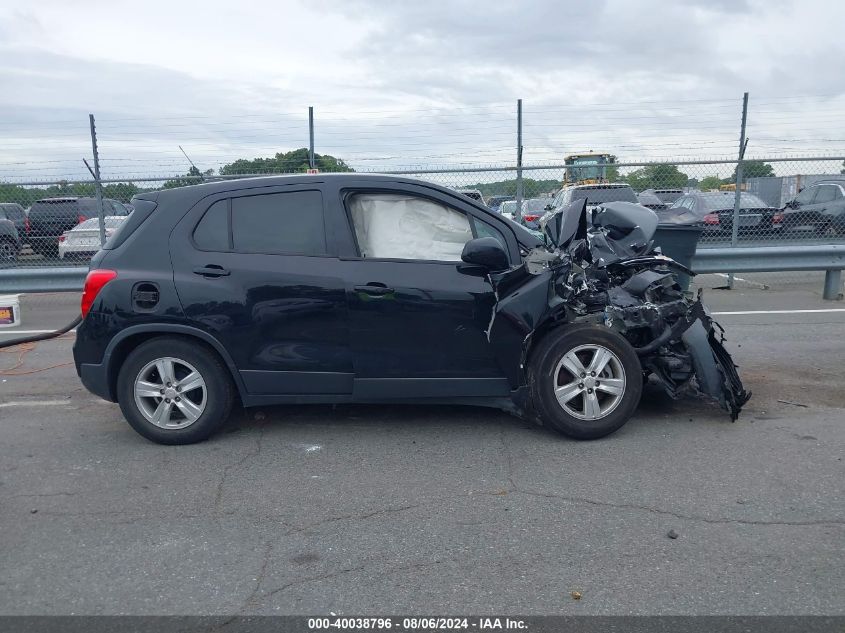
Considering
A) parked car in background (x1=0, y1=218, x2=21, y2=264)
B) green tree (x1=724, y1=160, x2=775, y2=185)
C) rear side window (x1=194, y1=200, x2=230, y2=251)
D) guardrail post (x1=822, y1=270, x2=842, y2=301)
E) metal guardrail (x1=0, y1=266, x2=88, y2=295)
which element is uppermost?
green tree (x1=724, y1=160, x2=775, y2=185)

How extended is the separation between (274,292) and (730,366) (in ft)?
10.5

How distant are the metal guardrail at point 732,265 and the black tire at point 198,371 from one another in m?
6.09

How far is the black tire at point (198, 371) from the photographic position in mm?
5188

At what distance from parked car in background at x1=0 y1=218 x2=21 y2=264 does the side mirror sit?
10.6 m

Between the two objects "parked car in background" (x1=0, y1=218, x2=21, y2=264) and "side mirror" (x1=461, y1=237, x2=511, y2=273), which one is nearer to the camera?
"side mirror" (x1=461, y1=237, x2=511, y2=273)

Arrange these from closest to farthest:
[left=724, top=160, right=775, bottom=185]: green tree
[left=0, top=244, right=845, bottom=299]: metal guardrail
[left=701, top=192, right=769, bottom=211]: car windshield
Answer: [left=0, top=244, right=845, bottom=299]: metal guardrail, [left=724, top=160, right=775, bottom=185]: green tree, [left=701, top=192, right=769, bottom=211]: car windshield

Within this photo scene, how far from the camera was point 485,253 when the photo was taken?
4.97 meters

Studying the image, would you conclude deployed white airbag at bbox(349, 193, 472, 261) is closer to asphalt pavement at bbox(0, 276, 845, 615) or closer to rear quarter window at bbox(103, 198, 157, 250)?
asphalt pavement at bbox(0, 276, 845, 615)

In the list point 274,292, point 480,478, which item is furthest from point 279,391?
point 480,478

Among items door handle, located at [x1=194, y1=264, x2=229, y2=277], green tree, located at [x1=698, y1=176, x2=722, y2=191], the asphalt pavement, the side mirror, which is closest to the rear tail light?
door handle, located at [x1=194, y1=264, x2=229, y2=277]

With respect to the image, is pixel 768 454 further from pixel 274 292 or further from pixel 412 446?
pixel 274 292

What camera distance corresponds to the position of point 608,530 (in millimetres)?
3975

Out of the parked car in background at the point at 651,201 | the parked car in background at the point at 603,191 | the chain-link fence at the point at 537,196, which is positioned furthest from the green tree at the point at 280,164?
the parked car in background at the point at 651,201

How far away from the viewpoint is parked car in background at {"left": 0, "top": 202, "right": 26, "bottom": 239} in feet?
43.0
